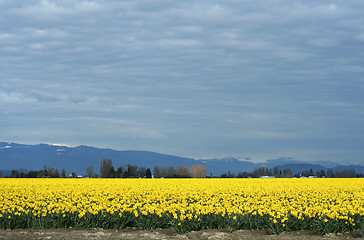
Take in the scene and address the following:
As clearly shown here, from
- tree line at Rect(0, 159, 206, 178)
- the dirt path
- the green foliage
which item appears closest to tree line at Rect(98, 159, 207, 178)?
tree line at Rect(0, 159, 206, 178)

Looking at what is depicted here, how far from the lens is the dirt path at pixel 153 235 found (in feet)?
64.7

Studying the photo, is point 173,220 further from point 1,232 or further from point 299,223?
point 1,232

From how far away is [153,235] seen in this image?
20.1m

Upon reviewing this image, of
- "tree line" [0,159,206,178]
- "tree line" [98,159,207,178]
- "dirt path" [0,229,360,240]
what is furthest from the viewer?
"tree line" [98,159,207,178]

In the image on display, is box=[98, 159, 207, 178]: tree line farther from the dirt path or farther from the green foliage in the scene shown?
the dirt path

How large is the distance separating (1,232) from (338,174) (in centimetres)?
18982

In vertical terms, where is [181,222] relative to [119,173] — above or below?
below

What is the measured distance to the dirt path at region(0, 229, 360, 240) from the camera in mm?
19734

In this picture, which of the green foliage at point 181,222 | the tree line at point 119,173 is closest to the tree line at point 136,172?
the tree line at point 119,173

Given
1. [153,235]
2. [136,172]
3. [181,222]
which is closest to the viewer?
[153,235]

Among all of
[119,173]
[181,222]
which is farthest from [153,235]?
[119,173]

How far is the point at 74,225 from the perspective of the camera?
22.0 metres

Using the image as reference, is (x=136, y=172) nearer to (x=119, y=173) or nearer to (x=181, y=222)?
(x=119, y=173)

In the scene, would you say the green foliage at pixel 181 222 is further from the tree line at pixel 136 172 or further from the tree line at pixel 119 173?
the tree line at pixel 136 172
